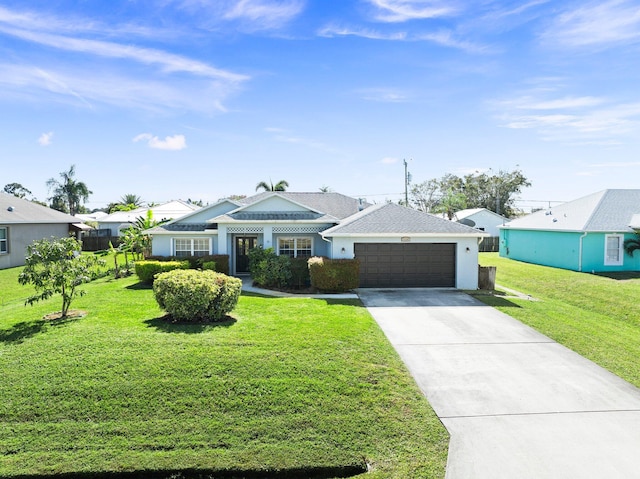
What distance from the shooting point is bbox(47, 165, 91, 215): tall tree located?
6519cm

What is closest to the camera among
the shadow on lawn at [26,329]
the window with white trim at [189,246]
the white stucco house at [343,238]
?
the shadow on lawn at [26,329]

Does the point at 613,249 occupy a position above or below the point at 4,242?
below

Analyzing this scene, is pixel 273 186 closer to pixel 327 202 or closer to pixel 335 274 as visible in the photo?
pixel 327 202

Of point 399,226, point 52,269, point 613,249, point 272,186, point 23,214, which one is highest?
point 272,186

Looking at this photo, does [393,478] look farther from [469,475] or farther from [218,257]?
[218,257]

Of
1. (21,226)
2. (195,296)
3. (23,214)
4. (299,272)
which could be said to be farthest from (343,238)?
(23,214)

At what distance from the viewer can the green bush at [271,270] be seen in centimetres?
1744

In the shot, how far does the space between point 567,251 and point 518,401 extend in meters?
20.5

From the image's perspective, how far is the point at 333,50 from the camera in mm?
17250

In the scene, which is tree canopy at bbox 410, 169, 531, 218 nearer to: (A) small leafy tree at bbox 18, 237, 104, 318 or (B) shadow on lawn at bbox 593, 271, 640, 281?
(B) shadow on lawn at bbox 593, 271, 640, 281

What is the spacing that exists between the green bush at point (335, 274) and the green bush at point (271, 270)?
4.53ft

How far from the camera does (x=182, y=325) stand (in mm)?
10703

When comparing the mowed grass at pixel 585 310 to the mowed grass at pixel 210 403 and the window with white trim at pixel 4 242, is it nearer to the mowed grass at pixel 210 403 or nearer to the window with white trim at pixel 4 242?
the mowed grass at pixel 210 403

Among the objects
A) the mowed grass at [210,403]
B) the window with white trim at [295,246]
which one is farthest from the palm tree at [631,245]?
the mowed grass at [210,403]
